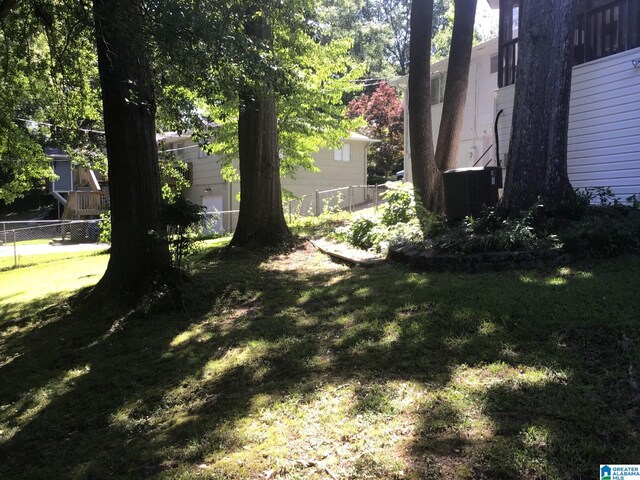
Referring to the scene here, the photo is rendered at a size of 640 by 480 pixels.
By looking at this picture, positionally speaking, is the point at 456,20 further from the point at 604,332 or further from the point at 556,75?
the point at 604,332

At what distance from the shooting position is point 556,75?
717 centimetres

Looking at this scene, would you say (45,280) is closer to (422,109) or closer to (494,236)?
(422,109)

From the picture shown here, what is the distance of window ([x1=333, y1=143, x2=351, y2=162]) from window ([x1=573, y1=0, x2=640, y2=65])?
59.7 ft

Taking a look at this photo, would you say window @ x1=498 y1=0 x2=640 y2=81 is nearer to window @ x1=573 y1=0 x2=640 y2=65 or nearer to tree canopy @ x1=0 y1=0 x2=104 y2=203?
window @ x1=573 y1=0 x2=640 y2=65

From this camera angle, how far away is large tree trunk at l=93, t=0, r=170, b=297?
7.00m

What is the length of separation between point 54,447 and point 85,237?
74.7 feet

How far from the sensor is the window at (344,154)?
27.8m

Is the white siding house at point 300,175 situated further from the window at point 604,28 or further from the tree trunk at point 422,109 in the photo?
the window at point 604,28

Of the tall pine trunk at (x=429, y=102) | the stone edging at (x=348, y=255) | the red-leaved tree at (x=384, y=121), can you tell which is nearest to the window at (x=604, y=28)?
the tall pine trunk at (x=429, y=102)

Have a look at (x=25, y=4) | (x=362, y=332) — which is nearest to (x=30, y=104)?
(x=25, y=4)

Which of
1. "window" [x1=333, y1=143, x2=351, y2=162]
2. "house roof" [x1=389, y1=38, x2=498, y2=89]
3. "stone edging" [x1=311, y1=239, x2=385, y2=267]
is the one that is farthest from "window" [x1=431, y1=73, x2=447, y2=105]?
"stone edging" [x1=311, y1=239, x2=385, y2=267]

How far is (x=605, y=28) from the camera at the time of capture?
9469 mm

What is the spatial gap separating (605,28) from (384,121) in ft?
68.2

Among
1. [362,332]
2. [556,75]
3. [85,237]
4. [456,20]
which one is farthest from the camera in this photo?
[85,237]
